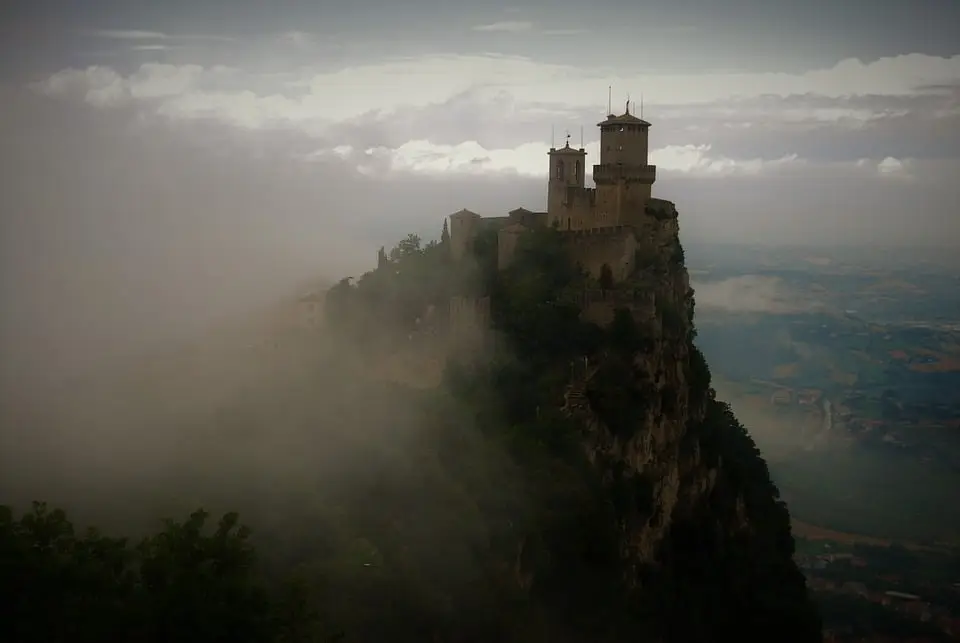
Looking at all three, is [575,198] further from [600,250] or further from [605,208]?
[600,250]

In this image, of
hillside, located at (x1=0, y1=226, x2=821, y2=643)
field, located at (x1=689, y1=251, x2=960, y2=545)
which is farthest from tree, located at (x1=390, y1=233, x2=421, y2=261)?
field, located at (x1=689, y1=251, x2=960, y2=545)

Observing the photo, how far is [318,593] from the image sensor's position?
14.4m

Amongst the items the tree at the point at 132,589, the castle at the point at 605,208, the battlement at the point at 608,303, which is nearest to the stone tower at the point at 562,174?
the castle at the point at 605,208

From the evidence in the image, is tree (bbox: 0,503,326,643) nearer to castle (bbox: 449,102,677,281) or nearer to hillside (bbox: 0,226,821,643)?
hillside (bbox: 0,226,821,643)

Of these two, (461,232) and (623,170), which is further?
(623,170)

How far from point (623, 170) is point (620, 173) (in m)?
0.16

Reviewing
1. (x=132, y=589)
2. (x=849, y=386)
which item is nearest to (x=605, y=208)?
(x=849, y=386)

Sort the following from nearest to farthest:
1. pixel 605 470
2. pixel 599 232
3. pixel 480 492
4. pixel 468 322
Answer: pixel 480 492
pixel 605 470
pixel 468 322
pixel 599 232

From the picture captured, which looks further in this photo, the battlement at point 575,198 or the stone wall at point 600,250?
the battlement at point 575,198

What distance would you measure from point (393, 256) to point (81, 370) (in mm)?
10096

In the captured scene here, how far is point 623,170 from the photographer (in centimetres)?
2650

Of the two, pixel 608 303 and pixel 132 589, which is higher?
pixel 608 303

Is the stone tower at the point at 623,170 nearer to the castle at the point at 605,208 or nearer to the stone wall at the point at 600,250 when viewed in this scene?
the castle at the point at 605,208

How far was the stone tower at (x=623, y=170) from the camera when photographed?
26.5m
